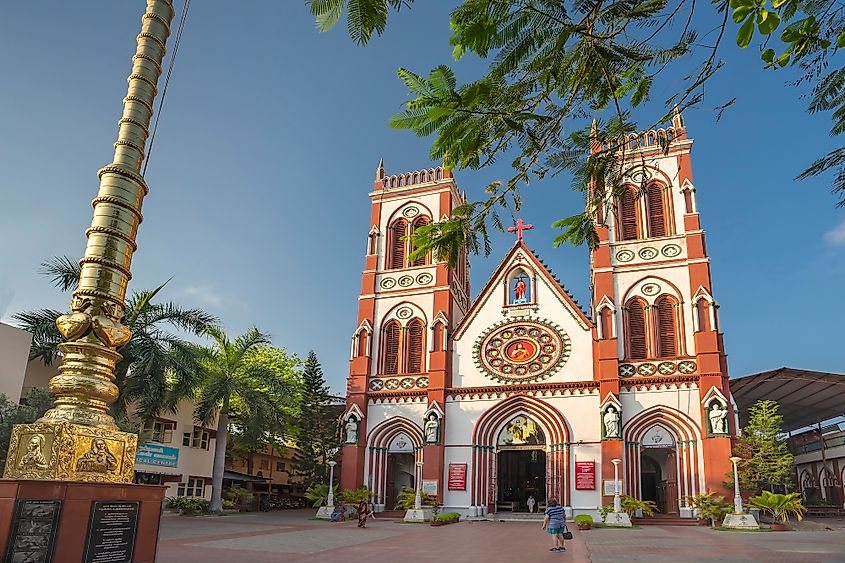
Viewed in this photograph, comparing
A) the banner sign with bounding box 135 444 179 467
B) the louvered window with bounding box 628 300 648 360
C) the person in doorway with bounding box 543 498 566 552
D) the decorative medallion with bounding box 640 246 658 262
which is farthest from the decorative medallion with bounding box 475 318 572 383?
the banner sign with bounding box 135 444 179 467

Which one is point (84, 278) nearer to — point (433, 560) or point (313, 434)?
point (433, 560)

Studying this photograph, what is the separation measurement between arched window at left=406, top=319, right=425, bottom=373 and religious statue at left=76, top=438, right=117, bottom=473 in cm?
2426

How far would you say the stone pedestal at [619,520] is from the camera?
925 inches

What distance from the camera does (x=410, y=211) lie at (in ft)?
112

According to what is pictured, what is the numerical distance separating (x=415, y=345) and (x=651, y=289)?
11415mm

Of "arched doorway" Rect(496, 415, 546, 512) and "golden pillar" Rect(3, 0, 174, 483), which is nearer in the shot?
"golden pillar" Rect(3, 0, 174, 483)

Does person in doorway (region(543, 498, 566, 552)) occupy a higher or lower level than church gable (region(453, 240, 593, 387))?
lower

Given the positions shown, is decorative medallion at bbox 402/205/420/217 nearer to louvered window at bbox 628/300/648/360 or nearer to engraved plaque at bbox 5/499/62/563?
louvered window at bbox 628/300/648/360

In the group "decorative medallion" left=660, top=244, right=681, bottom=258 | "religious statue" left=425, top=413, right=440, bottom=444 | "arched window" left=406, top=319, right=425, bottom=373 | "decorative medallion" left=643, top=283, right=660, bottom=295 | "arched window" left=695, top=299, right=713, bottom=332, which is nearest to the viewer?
"arched window" left=695, top=299, right=713, bottom=332

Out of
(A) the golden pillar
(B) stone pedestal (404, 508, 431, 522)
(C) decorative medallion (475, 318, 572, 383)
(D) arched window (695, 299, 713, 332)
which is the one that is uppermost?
(D) arched window (695, 299, 713, 332)

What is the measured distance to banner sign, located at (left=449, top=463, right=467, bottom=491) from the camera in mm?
27750

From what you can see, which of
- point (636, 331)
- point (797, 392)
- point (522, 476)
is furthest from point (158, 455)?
point (797, 392)

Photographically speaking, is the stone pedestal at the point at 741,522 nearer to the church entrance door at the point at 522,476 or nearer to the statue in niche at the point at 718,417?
the statue in niche at the point at 718,417

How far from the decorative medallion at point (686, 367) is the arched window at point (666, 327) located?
0.57 metres
